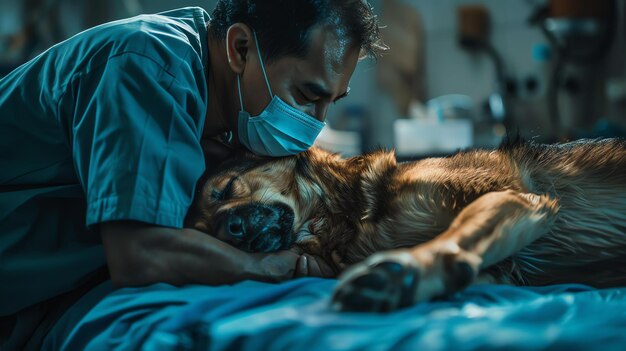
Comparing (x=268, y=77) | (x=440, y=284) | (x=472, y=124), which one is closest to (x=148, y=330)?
(x=440, y=284)

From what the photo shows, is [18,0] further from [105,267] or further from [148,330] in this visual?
[148,330]

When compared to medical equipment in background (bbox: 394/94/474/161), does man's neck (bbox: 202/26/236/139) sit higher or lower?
higher

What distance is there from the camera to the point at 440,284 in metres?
0.85

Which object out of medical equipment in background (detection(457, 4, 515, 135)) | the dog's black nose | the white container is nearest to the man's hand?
the dog's black nose

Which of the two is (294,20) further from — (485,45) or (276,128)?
(485,45)

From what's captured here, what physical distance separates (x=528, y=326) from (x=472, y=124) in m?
4.05

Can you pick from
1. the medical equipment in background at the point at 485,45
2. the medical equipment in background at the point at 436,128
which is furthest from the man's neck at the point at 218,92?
the medical equipment in background at the point at 485,45

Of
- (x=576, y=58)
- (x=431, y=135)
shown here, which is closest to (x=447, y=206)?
(x=431, y=135)

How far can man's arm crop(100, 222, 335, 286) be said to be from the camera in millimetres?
1071

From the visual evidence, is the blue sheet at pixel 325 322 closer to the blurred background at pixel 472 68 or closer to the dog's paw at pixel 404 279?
the dog's paw at pixel 404 279

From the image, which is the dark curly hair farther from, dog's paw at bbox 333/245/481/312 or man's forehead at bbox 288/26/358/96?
dog's paw at bbox 333/245/481/312

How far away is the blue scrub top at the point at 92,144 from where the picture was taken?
3.54 ft

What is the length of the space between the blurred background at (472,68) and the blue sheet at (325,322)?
320 cm

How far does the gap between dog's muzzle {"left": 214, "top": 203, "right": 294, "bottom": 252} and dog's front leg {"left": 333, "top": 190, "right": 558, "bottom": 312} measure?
452mm
